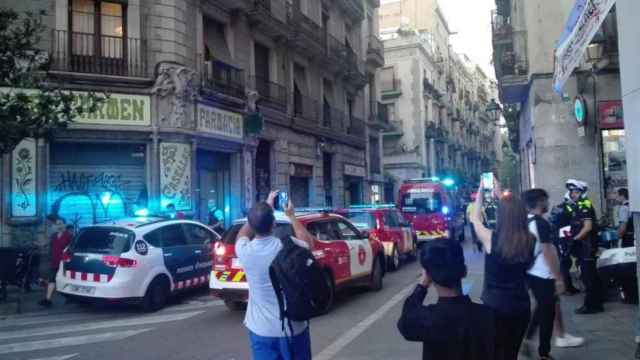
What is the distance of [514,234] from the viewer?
4.28 metres

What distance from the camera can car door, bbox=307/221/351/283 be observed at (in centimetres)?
924

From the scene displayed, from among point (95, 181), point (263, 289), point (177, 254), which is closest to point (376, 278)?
point (177, 254)

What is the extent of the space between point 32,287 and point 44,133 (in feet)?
14.5

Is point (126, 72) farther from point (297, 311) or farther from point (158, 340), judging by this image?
point (297, 311)

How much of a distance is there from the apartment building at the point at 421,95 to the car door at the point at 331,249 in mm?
29417

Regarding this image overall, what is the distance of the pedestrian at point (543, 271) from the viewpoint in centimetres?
517

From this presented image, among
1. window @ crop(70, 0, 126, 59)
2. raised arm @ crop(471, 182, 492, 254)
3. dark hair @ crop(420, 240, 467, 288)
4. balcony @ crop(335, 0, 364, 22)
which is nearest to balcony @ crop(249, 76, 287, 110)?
window @ crop(70, 0, 126, 59)

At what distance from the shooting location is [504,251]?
4.31 meters

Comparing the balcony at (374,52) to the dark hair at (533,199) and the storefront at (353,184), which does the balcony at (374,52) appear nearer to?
the storefront at (353,184)

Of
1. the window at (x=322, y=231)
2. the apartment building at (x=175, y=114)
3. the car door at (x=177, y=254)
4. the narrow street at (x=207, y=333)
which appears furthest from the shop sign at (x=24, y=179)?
the window at (x=322, y=231)

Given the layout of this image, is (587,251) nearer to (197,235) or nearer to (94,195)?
(197,235)

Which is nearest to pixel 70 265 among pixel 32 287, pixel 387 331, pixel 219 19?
pixel 32 287

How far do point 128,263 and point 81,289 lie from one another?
38.6 inches

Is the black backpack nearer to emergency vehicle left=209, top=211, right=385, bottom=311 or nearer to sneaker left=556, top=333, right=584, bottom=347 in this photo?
sneaker left=556, top=333, right=584, bottom=347
